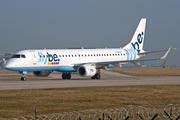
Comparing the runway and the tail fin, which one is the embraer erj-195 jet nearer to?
the tail fin

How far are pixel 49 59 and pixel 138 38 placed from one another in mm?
20599

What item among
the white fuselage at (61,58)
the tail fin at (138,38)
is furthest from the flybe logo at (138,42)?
the white fuselage at (61,58)

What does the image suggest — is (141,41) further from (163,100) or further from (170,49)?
(163,100)

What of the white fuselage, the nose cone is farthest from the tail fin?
the nose cone

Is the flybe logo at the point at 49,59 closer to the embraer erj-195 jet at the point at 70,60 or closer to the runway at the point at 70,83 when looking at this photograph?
the embraer erj-195 jet at the point at 70,60

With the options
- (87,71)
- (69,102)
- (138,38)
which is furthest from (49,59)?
(69,102)

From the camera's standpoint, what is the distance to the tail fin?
5638 centimetres

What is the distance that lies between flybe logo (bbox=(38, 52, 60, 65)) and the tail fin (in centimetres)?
1594

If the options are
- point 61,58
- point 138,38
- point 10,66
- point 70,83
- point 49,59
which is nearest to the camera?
point 70,83

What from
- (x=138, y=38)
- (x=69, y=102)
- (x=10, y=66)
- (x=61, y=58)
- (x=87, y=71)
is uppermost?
(x=138, y=38)

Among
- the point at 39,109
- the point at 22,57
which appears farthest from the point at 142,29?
the point at 39,109

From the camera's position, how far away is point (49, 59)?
43281 millimetres

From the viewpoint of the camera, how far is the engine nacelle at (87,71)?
43.7 meters

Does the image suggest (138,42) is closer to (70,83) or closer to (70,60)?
(70,60)
